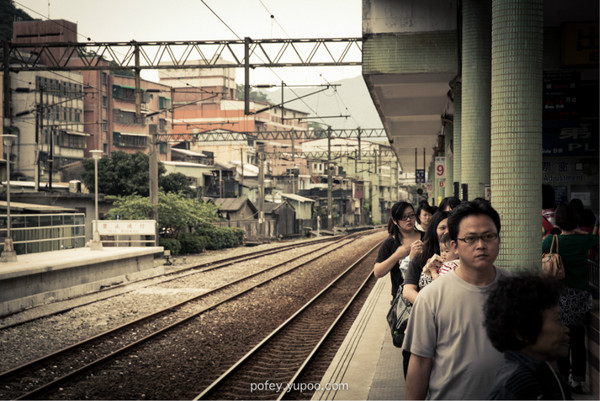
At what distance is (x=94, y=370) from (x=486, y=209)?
7.64 metres

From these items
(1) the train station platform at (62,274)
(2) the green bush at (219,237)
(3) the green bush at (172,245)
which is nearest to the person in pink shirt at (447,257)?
(1) the train station platform at (62,274)

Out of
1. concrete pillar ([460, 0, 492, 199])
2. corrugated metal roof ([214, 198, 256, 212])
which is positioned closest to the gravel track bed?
concrete pillar ([460, 0, 492, 199])

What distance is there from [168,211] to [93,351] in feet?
76.8

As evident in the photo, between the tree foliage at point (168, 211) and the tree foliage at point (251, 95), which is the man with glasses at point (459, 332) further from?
the tree foliage at point (251, 95)

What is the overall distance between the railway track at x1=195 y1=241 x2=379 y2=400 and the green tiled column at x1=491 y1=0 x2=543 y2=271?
3.43 metres

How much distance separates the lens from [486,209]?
3.53m

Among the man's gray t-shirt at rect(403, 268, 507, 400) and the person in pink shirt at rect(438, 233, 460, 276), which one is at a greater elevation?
the person in pink shirt at rect(438, 233, 460, 276)

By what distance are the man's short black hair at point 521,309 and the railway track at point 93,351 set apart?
22.9 ft

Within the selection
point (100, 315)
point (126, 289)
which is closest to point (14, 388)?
point (100, 315)

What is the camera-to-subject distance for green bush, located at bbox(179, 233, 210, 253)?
115ft

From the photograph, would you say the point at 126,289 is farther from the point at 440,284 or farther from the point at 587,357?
the point at 440,284

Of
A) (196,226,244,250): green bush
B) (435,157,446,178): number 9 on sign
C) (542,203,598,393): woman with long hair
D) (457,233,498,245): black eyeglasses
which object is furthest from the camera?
(196,226,244,250): green bush

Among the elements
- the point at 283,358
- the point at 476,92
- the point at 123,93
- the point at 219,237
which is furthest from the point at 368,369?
the point at 123,93

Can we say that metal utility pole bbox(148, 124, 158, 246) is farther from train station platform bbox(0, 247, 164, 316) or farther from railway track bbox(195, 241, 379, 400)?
railway track bbox(195, 241, 379, 400)
